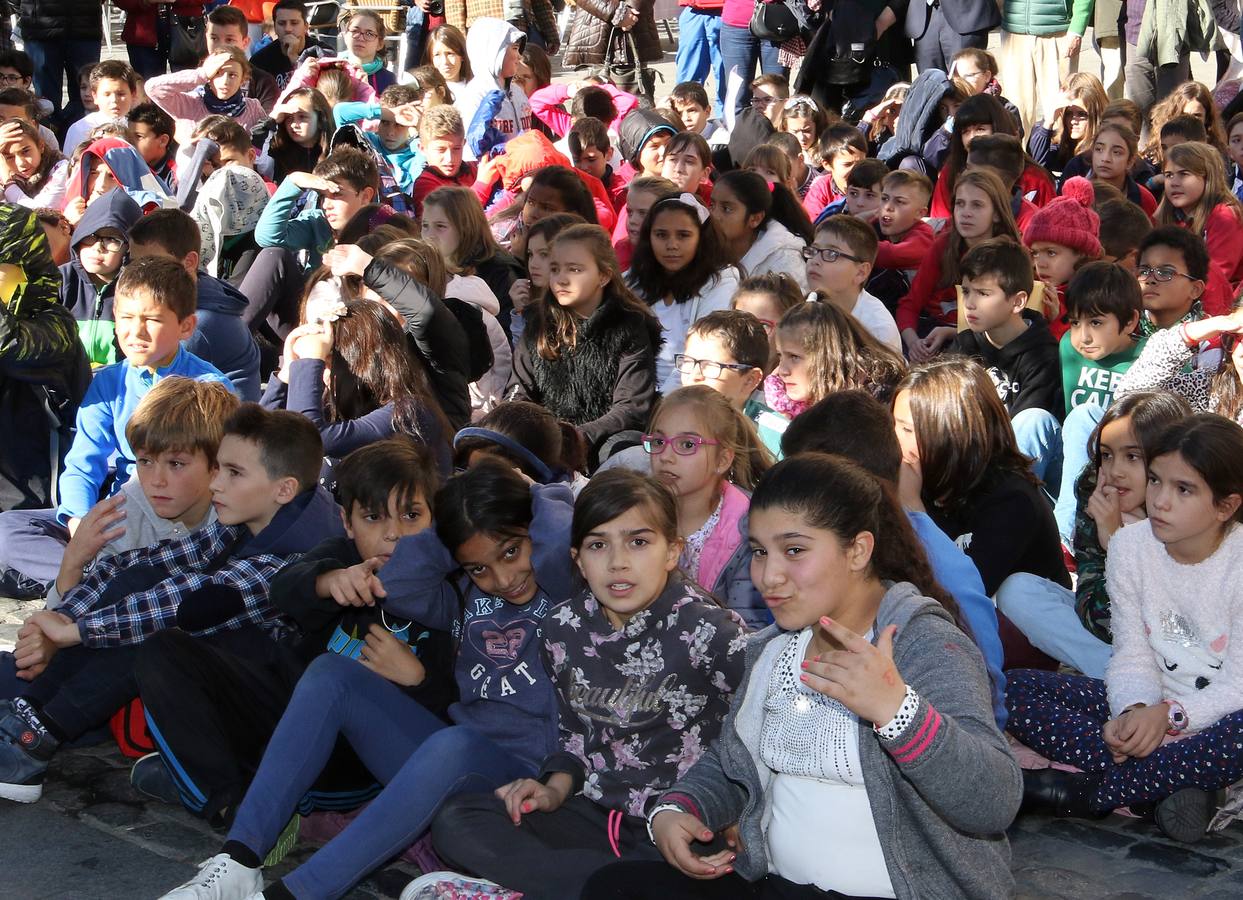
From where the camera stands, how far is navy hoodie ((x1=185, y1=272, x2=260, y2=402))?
595cm

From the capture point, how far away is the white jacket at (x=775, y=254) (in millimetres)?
6977

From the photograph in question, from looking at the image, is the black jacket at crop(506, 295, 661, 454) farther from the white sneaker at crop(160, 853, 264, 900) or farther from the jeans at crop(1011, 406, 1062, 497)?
the white sneaker at crop(160, 853, 264, 900)

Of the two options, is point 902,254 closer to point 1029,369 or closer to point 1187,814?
point 1029,369

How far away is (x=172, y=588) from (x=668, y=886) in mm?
1772

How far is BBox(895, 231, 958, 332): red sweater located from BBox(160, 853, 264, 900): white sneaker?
4.46 m

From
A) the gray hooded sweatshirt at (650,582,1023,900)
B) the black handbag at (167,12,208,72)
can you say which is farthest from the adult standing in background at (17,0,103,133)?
the gray hooded sweatshirt at (650,582,1023,900)

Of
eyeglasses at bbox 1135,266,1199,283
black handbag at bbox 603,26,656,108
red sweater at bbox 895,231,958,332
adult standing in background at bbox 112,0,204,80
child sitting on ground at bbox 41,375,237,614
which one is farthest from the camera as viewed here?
black handbag at bbox 603,26,656,108

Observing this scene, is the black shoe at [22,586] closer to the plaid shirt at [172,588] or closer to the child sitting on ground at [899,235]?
the plaid shirt at [172,588]

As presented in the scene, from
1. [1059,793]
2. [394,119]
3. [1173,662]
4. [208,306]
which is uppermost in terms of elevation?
[394,119]

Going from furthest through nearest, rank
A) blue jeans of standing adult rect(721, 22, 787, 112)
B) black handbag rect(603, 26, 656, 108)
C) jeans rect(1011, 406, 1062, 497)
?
black handbag rect(603, 26, 656, 108) < blue jeans of standing adult rect(721, 22, 787, 112) < jeans rect(1011, 406, 1062, 497)

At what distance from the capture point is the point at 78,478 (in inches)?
210

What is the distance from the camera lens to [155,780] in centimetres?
402

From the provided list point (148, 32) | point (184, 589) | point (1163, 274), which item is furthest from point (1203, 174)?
point (148, 32)

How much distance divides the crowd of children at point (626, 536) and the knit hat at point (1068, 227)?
0.07 feet
